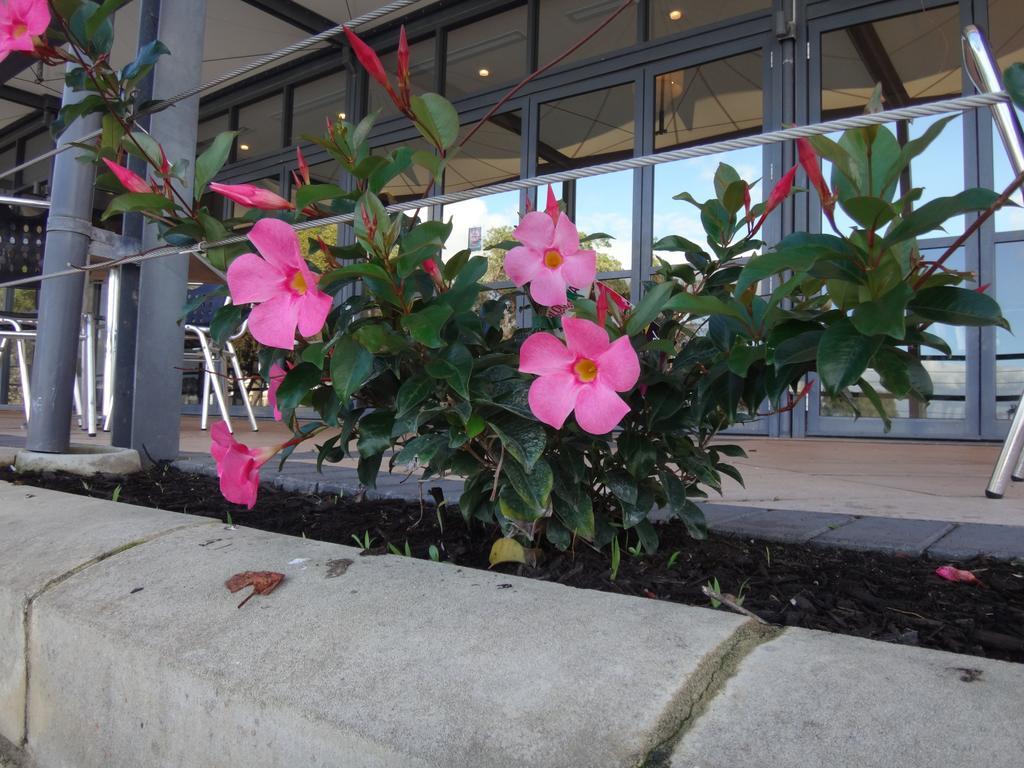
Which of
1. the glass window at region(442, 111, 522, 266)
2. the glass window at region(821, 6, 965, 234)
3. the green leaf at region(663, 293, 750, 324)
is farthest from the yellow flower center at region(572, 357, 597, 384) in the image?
the glass window at region(442, 111, 522, 266)

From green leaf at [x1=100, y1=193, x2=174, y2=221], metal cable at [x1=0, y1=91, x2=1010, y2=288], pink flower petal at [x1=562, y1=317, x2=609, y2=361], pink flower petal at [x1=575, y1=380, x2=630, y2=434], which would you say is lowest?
pink flower petal at [x1=575, y1=380, x2=630, y2=434]

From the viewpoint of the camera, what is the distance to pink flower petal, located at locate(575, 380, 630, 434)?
2.60 feet

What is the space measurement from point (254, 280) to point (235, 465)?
0.33 m

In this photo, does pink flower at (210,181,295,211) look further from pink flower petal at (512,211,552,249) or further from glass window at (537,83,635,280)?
glass window at (537,83,635,280)

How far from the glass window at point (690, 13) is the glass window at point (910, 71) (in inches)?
25.8

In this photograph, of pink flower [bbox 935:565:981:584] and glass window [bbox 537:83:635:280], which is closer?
pink flower [bbox 935:565:981:584]

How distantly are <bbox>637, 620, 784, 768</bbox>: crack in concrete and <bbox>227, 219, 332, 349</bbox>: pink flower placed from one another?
0.56m

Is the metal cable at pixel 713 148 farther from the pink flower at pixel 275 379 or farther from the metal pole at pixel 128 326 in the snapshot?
the metal pole at pixel 128 326

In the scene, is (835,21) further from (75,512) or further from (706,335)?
(75,512)

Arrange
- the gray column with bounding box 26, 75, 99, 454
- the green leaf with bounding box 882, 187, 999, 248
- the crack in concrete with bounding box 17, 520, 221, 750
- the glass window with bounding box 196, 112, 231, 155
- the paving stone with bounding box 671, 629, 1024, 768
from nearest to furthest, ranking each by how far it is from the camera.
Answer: the paving stone with bounding box 671, 629, 1024, 768 → the green leaf with bounding box 882, 187, 999, 248 → the crack in concrete with bounding box 17, 520, 221, 750 → the gray column with bounding box 26, 75, 99, 454 → the glass window with bounding box 196, 112, 231, 155

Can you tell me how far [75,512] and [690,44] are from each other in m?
5.03

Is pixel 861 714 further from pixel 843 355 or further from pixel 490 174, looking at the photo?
pixel 490 174

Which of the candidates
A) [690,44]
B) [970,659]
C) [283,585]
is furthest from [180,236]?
[690,44]

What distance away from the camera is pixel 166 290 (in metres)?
2.42
